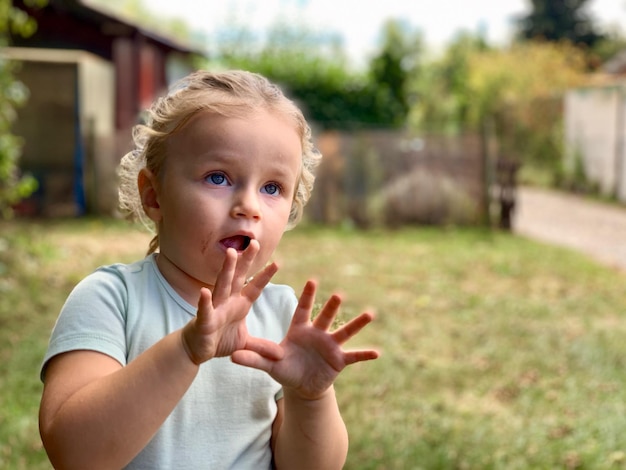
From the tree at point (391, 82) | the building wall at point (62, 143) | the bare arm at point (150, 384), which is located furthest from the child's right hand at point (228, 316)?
the tree at point (391, 82)

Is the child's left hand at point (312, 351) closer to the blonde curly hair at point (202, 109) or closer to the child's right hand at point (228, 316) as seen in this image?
the child's right hand at point (228, 316)

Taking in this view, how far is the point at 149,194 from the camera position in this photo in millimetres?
1820

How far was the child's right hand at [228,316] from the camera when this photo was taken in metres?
1.45

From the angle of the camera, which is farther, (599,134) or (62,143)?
(599,134)

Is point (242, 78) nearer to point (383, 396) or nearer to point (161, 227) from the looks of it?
point (161, 227)

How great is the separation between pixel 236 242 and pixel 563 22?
4480 cm

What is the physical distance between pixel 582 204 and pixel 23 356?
13033 millimetres

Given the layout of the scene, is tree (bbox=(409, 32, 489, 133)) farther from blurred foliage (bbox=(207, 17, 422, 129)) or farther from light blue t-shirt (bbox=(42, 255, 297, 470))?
light blue t-shirt (bbox=(42, 255, 297, 470))

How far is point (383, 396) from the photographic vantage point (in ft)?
15.3

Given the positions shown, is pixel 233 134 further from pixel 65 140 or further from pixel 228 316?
pixel 65 140

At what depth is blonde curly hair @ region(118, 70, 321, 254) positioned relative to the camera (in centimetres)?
172

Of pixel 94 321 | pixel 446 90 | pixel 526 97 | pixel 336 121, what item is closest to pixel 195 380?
pixel 94 321

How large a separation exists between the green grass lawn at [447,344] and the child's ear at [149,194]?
38 centimetres

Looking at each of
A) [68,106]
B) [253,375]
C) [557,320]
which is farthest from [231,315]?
[68,106]
